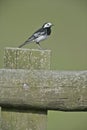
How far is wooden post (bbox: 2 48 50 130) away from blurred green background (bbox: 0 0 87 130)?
1.77 meters

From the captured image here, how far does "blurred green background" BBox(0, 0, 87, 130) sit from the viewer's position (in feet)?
10.3

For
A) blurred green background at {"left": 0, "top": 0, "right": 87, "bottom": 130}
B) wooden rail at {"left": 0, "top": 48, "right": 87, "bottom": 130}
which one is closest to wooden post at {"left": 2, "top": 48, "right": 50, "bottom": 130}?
wooden rail at {"left": 0, "top": 48, "right": 87, "bottom": 130}

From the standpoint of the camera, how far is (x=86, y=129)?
3076 millimetres

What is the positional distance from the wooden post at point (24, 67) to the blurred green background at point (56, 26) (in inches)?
69.7

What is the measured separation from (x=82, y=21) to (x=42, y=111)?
1886 millimetres

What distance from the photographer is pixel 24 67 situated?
136cm

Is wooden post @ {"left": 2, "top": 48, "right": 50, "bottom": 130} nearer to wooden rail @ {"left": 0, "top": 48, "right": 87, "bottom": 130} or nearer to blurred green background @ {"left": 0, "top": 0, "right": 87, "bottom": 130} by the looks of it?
wooden rail @ {"left": 0, "top": 48, "right": 87, "bottom": 130}

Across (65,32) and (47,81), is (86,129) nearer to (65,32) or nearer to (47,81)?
(65,32)

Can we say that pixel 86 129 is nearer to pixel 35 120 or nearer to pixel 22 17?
pixel 22 17

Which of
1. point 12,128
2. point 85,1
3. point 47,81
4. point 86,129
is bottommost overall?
point 86,129

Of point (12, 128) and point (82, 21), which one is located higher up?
point (82, 21)

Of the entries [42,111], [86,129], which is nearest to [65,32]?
[86,129]

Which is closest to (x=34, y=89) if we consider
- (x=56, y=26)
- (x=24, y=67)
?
(x=24, y=67)

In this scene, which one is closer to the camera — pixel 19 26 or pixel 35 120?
pixel 35 120
